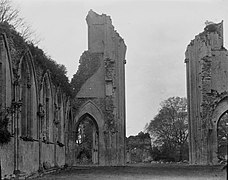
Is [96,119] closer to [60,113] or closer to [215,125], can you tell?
[60,113]

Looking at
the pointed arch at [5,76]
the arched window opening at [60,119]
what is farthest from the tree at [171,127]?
the pointed arch at [5,76]

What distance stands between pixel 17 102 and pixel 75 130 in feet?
64.1

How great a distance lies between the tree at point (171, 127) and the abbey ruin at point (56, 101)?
1008 centimetres

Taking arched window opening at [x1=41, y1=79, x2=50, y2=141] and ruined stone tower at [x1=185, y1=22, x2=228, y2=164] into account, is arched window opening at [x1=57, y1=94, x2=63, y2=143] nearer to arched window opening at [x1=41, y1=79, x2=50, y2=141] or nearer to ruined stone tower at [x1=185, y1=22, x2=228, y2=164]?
arched window opening at [x1=41, y1=79, x2=50, y2=141]

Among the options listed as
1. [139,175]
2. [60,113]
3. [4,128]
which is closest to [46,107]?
[60,113]

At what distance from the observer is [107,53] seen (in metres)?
37.8

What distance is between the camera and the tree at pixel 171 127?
184 ft

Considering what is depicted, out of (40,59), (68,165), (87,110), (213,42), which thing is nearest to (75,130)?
(87,110)

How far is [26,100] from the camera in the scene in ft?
70.2

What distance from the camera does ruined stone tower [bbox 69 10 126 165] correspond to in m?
36.5

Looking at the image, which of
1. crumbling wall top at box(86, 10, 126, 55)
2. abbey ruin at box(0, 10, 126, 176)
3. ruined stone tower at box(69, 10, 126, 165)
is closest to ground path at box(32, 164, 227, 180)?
abbey ruin at box(0, 10, 126, 176)

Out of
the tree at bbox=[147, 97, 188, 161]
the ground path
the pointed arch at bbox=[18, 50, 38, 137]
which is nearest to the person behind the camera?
the ground path

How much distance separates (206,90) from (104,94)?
7350 mm

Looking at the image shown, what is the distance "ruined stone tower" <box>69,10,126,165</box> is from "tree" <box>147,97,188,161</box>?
58.3 feet
